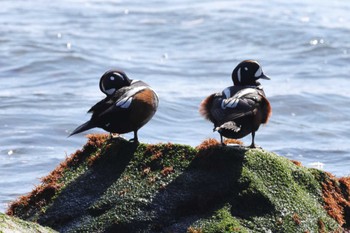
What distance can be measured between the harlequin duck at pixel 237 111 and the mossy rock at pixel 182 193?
0.23 metres

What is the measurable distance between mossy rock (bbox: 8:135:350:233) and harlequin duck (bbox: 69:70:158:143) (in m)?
0.20

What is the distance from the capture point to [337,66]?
2064 cm

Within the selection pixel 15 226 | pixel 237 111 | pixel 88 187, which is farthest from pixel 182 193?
pixel 15 226

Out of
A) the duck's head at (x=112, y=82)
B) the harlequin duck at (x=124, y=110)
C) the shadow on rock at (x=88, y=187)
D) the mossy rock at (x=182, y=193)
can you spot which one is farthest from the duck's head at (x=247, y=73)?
the shadow on rock at (x=88, y=187)

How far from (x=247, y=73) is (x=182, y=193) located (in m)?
2.37

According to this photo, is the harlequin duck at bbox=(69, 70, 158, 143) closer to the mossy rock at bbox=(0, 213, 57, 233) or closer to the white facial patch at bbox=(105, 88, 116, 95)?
the white facial patch at bbox=(105, 88, 116, 95)

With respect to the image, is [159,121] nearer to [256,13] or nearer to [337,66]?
[337,66]

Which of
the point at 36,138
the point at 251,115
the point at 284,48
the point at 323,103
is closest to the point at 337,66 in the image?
the point at 284,48

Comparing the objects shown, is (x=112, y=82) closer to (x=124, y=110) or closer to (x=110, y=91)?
(x=110, y=91)

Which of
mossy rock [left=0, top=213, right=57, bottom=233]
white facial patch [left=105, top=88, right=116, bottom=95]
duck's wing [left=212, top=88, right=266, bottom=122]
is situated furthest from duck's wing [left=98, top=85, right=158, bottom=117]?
mossy rock [left=0, top=213, right=57, bottom=233]

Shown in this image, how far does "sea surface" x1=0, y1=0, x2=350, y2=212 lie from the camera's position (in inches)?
544

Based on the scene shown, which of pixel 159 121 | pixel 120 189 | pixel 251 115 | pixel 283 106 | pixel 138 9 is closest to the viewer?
pixel 120 189

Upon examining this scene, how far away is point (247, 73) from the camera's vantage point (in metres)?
9.12

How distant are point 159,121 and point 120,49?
23.1 feet
